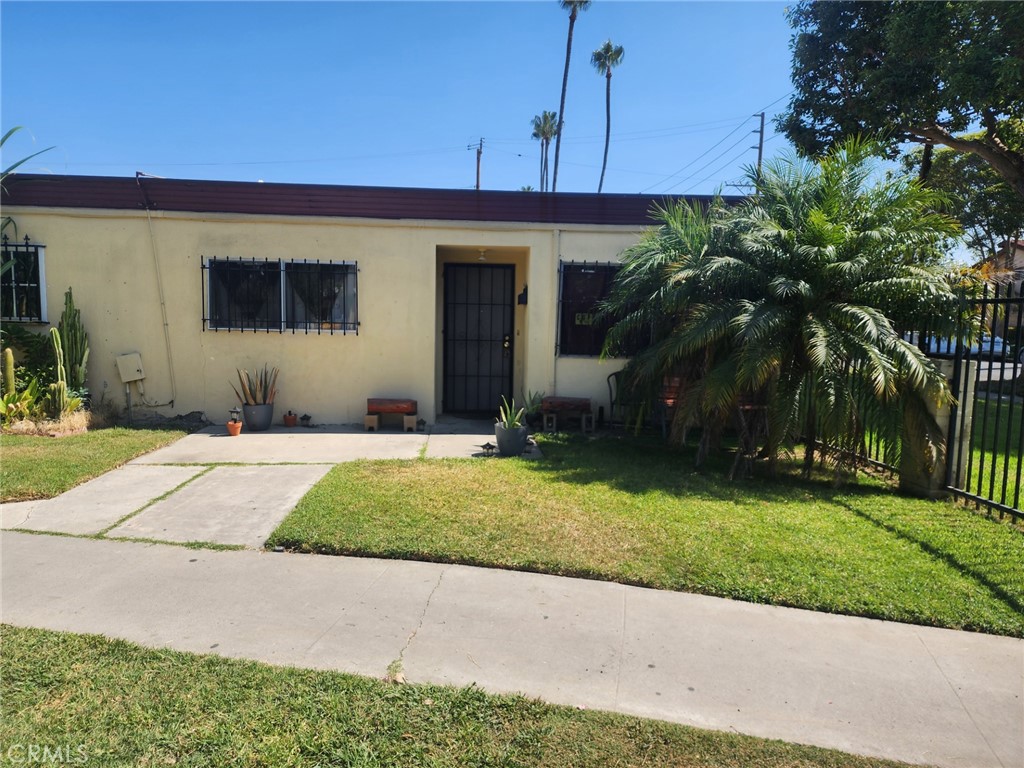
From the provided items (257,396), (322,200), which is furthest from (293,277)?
(257,396)

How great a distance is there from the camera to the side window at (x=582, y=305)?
9.39 meters

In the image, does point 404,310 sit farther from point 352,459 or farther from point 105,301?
point 105,301

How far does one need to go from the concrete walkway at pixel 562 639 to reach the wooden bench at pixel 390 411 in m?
4.51

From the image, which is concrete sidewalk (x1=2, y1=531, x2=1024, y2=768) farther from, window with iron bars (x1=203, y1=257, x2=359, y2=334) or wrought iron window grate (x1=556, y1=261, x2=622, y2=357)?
wrought iron window grate (x1=556, y1=261, x2=622, y2=357)

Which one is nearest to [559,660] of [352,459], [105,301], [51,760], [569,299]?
[51,760]

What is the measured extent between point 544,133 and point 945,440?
46.9m

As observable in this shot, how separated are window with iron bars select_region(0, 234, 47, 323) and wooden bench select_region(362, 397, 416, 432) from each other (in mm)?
4841

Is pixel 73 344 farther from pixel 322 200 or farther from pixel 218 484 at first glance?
pixel 218 484

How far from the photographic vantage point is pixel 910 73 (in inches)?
402

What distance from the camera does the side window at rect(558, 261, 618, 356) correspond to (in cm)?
939

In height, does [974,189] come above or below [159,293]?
above

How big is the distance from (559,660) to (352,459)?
15.2 ft

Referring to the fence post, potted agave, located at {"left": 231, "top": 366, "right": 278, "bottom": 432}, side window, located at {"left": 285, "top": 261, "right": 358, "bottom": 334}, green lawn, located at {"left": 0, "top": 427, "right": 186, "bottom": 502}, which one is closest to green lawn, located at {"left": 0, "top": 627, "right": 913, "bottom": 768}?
green lawn, located at {"left": 0, "top": 427, "right": 186, "bottom": 502}

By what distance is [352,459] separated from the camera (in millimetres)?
7355
